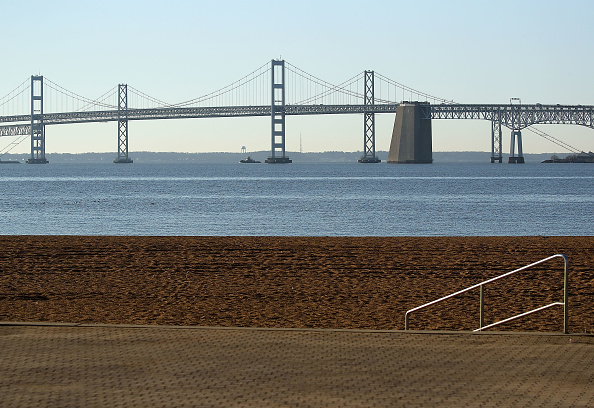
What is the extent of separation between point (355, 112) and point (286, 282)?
89.0 m

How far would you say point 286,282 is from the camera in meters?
Result: 9.90

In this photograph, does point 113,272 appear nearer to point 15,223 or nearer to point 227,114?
point 15,223

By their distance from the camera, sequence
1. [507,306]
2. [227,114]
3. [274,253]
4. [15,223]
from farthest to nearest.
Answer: [227,114]
[15,223]
[274,253]
[507,306]

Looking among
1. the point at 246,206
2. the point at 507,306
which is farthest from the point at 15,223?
the point at 507,306

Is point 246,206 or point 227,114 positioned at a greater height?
point 227,114

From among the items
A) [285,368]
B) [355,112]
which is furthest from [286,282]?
[355,112]

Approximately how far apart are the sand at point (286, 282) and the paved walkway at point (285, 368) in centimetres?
141

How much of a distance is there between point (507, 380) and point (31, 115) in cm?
10287

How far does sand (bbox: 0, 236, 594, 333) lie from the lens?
7543 mm

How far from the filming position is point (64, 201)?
38.0 meters

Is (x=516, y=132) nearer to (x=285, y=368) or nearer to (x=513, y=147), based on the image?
(x=513, y=147)

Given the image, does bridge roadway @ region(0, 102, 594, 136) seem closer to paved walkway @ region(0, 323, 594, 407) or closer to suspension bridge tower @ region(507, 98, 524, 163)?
suspension bridge tower @ region(507, 98, 524, 163)

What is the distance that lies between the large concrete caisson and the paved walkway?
99.4m

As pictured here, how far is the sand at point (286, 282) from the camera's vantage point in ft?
24.7
